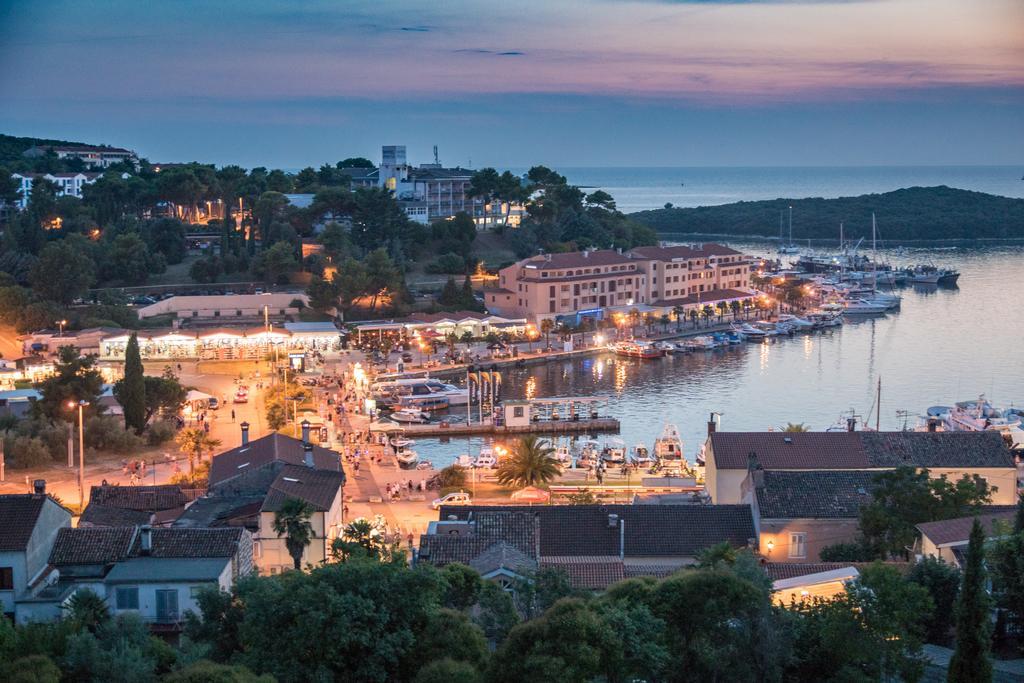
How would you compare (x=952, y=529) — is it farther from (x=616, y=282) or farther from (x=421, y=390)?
(x=616, y=282)

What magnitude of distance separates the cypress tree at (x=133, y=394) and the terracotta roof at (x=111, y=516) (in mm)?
6648

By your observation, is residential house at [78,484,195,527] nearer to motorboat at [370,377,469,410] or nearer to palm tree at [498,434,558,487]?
palm tree at [498,434,558,487]

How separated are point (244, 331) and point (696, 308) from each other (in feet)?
47.2

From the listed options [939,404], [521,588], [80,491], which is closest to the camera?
[521,588]

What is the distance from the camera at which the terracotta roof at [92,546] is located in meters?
9.73

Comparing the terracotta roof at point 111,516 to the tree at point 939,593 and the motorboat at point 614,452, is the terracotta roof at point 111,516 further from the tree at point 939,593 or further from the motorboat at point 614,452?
the motorboat at point 614,452

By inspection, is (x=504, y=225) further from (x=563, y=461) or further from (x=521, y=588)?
(x=521, y=588)

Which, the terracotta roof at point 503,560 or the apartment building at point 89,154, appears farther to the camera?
the apartment building at point 89,154

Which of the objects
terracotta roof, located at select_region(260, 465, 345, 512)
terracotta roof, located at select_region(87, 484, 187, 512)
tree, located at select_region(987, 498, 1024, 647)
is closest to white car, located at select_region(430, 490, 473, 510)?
terracotta roof, located at select_region(260, 465, 345, 512)

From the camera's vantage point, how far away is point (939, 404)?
79.1 feet

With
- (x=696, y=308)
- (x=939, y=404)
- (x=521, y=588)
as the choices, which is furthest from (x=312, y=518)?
(x=696, y=308)

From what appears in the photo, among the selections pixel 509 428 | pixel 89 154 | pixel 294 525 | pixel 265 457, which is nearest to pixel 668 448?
pixel 509 428

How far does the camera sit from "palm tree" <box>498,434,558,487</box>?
52.9 feet

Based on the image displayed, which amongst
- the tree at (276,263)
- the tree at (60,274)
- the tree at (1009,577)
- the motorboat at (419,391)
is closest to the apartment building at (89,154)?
the tree at (276,263)
